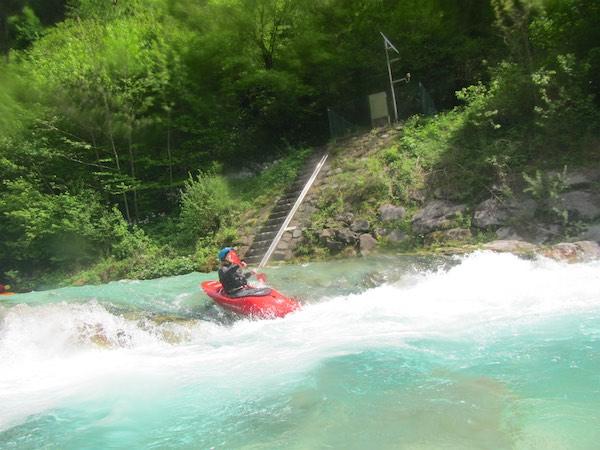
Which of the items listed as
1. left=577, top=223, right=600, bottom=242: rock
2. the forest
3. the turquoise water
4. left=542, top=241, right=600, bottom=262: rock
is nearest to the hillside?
left=577, top=223, right=600, bottom=242: rock

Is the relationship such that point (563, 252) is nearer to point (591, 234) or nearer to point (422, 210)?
point (591, 234)

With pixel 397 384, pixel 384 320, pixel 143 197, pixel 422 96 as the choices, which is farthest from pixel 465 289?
pixel 143 197

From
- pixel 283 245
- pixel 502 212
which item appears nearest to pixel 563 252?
pixel 502 212

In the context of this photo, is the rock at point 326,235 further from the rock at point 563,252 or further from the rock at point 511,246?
the rock at point 563,252

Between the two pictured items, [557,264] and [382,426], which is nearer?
[382,426]

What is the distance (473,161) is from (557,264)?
3790mm

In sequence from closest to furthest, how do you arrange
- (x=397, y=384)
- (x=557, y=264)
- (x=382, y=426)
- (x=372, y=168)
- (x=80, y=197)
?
(x=382, y=426), (x=397, y=384), (x=557, y=264), (x=372, y=168), (x=80, y=197)

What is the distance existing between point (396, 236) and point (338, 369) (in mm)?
6137

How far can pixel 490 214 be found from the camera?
31.7 ft

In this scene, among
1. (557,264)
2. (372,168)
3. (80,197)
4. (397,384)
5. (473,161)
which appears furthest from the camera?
(80,197)

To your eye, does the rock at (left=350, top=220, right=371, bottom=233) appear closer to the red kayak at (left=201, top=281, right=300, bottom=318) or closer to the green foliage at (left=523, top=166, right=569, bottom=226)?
the green foliage at (left=523, top=166, right=569, bottom=226)

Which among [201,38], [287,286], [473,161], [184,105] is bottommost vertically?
[287,286]

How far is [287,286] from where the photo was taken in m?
8.97

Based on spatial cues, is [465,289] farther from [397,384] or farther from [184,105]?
[184,105]
